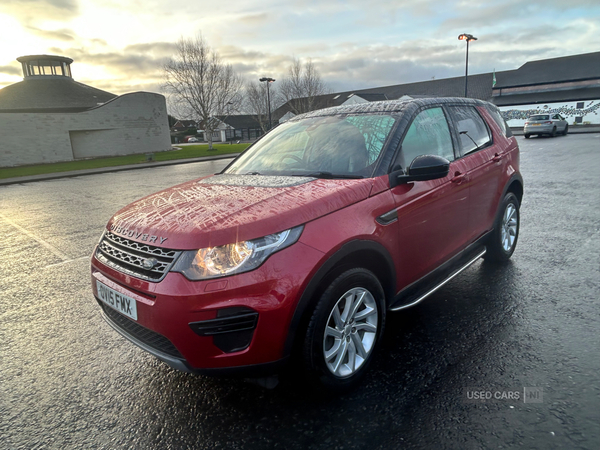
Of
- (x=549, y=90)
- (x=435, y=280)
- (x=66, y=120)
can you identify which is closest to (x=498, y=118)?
(x=435, y=280)

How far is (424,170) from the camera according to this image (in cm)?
280

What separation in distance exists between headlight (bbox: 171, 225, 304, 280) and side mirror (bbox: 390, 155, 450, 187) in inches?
44.6

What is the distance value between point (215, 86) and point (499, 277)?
46123 mm

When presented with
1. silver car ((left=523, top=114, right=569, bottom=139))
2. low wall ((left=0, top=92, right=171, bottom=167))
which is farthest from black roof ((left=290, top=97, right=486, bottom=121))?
low wall ((left=0, top=92, right=171, bottom=167))

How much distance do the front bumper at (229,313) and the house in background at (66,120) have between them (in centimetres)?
3739

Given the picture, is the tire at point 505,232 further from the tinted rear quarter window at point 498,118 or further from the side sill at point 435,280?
the tinted rear quarter window at point 498,118

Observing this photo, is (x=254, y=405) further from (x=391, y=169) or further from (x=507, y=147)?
(x=507, y=147)

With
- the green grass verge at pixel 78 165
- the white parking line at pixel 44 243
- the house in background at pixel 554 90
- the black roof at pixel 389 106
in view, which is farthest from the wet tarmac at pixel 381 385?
the house in background at pixel 554 90

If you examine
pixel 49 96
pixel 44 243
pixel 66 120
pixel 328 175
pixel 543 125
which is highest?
pixel 49 96

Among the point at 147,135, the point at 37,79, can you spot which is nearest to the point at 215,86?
the point at 147,135

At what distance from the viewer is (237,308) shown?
6.86ft

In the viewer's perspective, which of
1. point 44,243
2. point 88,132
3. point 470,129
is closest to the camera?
point 470,129

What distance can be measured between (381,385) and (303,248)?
112 centimetres

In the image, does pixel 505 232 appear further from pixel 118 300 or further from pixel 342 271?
pixel 118 300
